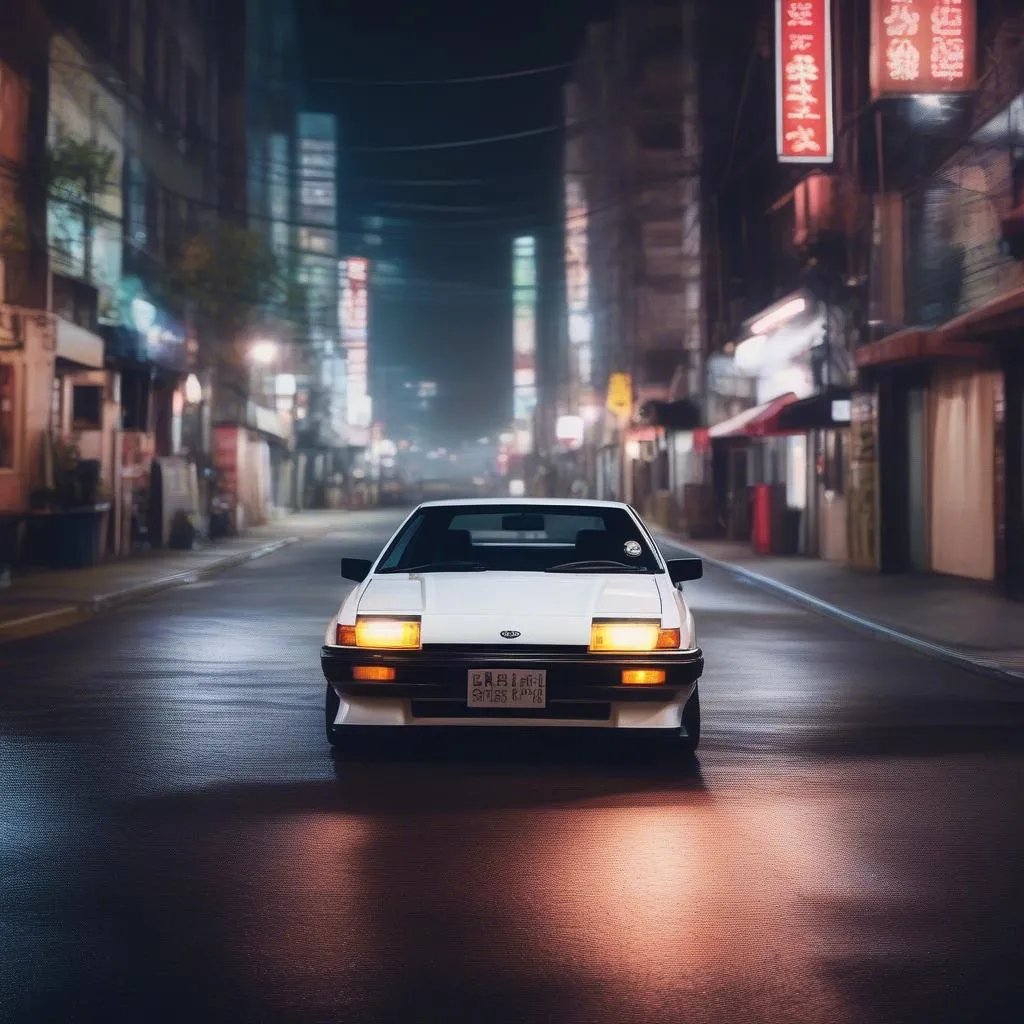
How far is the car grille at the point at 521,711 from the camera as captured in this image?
8.54 metres

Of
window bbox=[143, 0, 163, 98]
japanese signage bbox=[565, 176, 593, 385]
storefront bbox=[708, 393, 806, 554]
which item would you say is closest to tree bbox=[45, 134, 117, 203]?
storefront bbox=[708, 393, 806, 554]

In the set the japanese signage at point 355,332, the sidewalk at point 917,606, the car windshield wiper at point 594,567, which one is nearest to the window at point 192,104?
the sidewalk at point 917,606

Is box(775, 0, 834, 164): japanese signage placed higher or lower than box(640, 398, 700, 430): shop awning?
higher

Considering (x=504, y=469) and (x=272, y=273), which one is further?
(x=504, y=469)

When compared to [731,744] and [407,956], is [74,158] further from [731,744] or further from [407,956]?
[407,956]

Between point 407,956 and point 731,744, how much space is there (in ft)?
15.7

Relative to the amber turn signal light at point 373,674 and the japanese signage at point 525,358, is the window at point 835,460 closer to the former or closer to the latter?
the amber turn signal light at point 373,674

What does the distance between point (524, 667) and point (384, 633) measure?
30.1 inches

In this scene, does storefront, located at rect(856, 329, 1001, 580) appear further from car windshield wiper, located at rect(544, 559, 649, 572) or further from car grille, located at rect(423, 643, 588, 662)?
car grille, located at rect(423, 643, 588, 662)

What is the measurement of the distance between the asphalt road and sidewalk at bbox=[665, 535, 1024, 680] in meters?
2.56

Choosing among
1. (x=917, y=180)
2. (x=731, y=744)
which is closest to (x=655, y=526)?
(x=917, y=180)

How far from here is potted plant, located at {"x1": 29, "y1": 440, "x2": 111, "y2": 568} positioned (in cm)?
2675

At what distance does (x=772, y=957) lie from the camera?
5367 mm

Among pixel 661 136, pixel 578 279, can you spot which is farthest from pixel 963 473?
pixel 578 279
